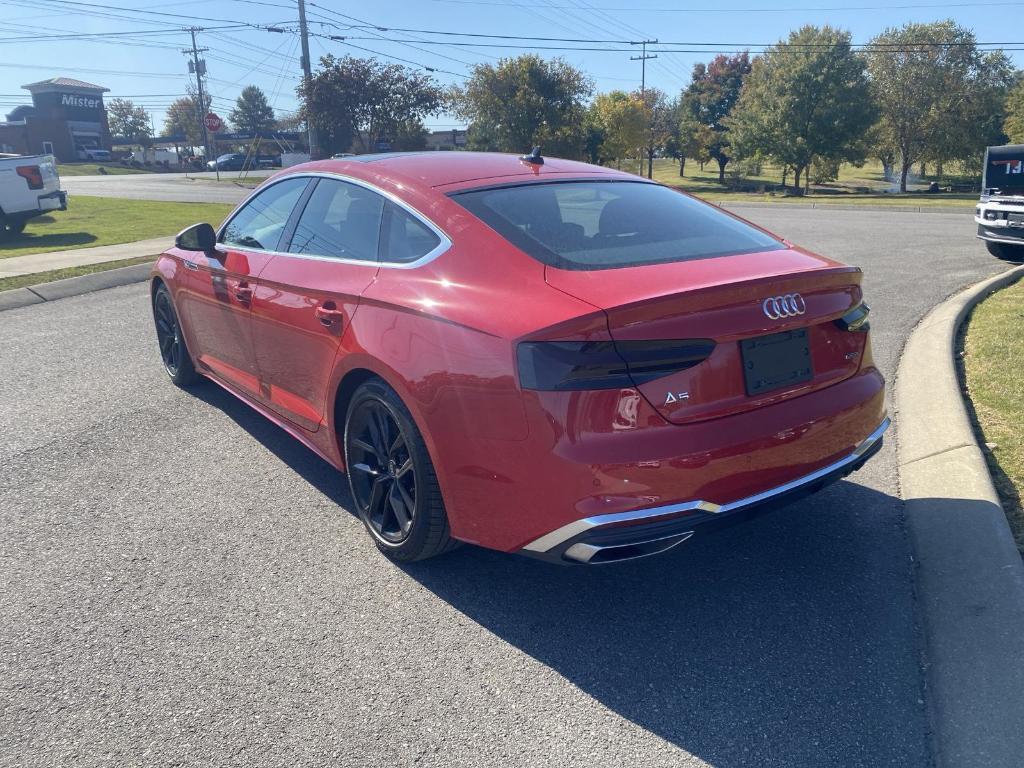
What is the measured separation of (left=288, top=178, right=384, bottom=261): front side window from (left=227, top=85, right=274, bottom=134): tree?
12557 centimetres

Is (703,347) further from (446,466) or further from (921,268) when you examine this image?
(921,268)

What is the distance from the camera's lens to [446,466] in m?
3.07

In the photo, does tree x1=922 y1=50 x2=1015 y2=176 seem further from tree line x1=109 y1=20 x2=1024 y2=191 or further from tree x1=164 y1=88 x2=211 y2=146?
tree x1=164 y1=88 x2=211 y2=146

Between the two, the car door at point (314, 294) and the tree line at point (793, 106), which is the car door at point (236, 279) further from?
the tree line at point (793, 106)

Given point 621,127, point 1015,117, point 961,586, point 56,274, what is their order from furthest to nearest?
point 621,127 < point 1015,117 < point 56,274 < point 961,586

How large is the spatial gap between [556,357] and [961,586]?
182cm

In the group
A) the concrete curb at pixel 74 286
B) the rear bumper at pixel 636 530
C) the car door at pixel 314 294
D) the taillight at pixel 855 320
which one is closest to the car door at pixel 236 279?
the car door at pixel 314 294

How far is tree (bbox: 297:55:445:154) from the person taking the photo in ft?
157

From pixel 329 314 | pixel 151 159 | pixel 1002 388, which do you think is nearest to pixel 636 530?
pixel 329 314

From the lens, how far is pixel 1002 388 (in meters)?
5.20

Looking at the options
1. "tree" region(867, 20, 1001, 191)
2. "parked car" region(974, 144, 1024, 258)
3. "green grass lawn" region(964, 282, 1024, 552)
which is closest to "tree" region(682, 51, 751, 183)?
"tree" region(867, 20, 1001, 191)

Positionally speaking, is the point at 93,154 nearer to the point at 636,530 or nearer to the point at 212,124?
the point at 212,124

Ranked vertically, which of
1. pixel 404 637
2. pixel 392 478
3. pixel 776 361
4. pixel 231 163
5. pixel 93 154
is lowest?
pixel 404 637

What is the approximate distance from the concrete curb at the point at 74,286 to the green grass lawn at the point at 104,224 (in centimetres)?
287
